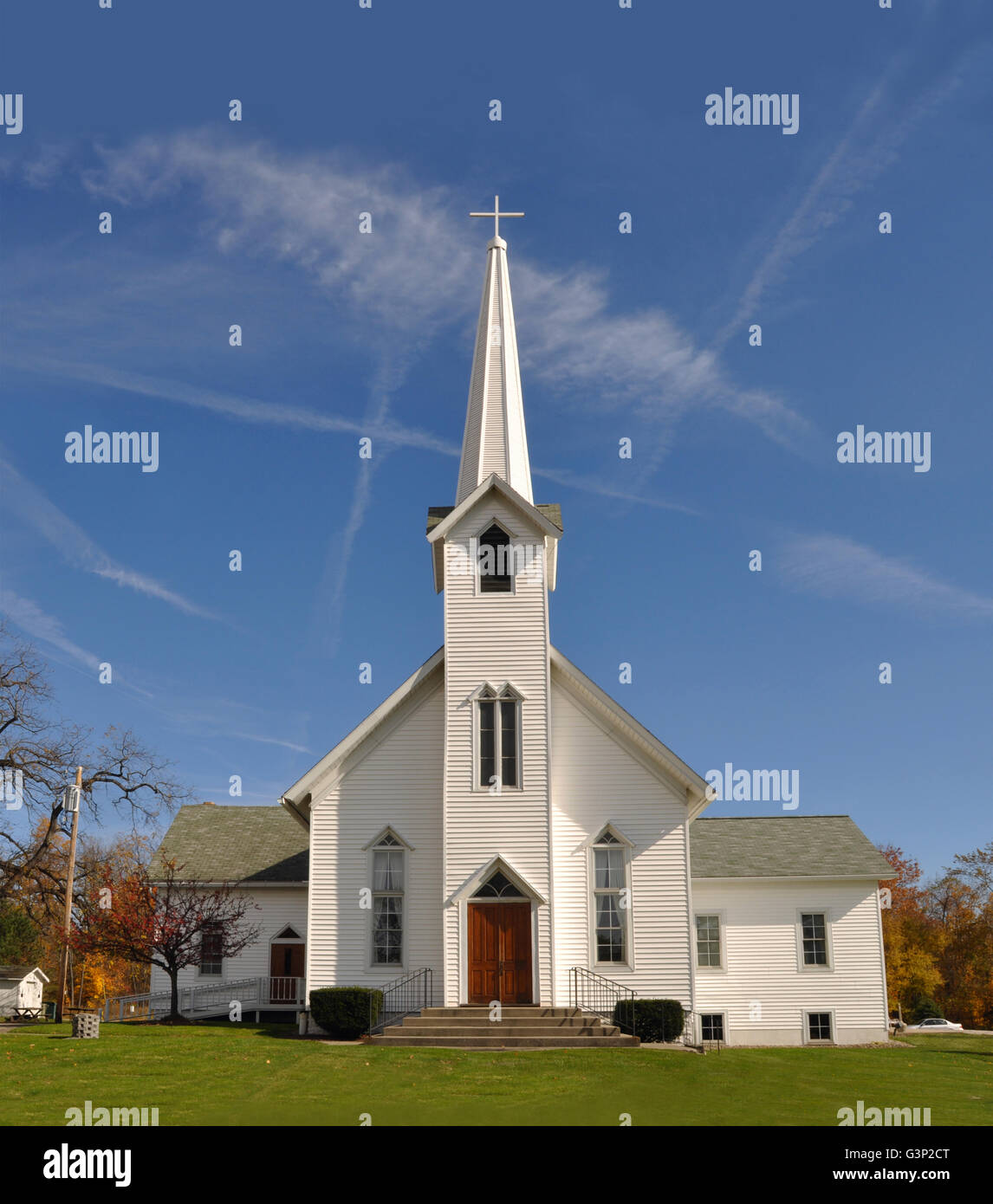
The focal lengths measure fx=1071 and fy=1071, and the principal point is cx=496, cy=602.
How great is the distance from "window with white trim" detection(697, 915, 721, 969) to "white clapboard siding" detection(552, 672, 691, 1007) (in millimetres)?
5635

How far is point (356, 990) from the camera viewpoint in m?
21.5

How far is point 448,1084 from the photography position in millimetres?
15539

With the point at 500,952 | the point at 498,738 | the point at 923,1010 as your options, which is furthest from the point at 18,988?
the point at 923,1010

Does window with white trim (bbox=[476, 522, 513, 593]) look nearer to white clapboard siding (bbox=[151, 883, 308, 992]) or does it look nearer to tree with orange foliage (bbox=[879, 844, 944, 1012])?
white clapboard siding (bbox=[151, 883, 308, 992])

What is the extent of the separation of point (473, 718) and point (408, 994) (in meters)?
6.01

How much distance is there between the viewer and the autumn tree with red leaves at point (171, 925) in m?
25.3

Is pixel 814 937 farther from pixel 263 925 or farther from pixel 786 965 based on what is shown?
pixel 263 925

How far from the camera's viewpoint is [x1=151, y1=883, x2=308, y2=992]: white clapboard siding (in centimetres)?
2931

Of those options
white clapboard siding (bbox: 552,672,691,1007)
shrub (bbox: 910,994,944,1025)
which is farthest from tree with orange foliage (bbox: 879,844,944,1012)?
white clapboard siding (bbox: 552,672,691,1007)

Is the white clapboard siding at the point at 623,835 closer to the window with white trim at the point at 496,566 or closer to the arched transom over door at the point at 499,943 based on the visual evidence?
the arched transom over door at the point at 499,943

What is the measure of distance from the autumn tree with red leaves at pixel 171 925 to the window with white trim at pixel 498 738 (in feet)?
25.8

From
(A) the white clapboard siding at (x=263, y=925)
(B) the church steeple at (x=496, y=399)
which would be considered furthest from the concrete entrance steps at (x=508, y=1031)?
(B) the church steeple at (x=496, y=399)

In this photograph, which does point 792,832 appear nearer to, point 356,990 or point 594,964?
point 594,964
